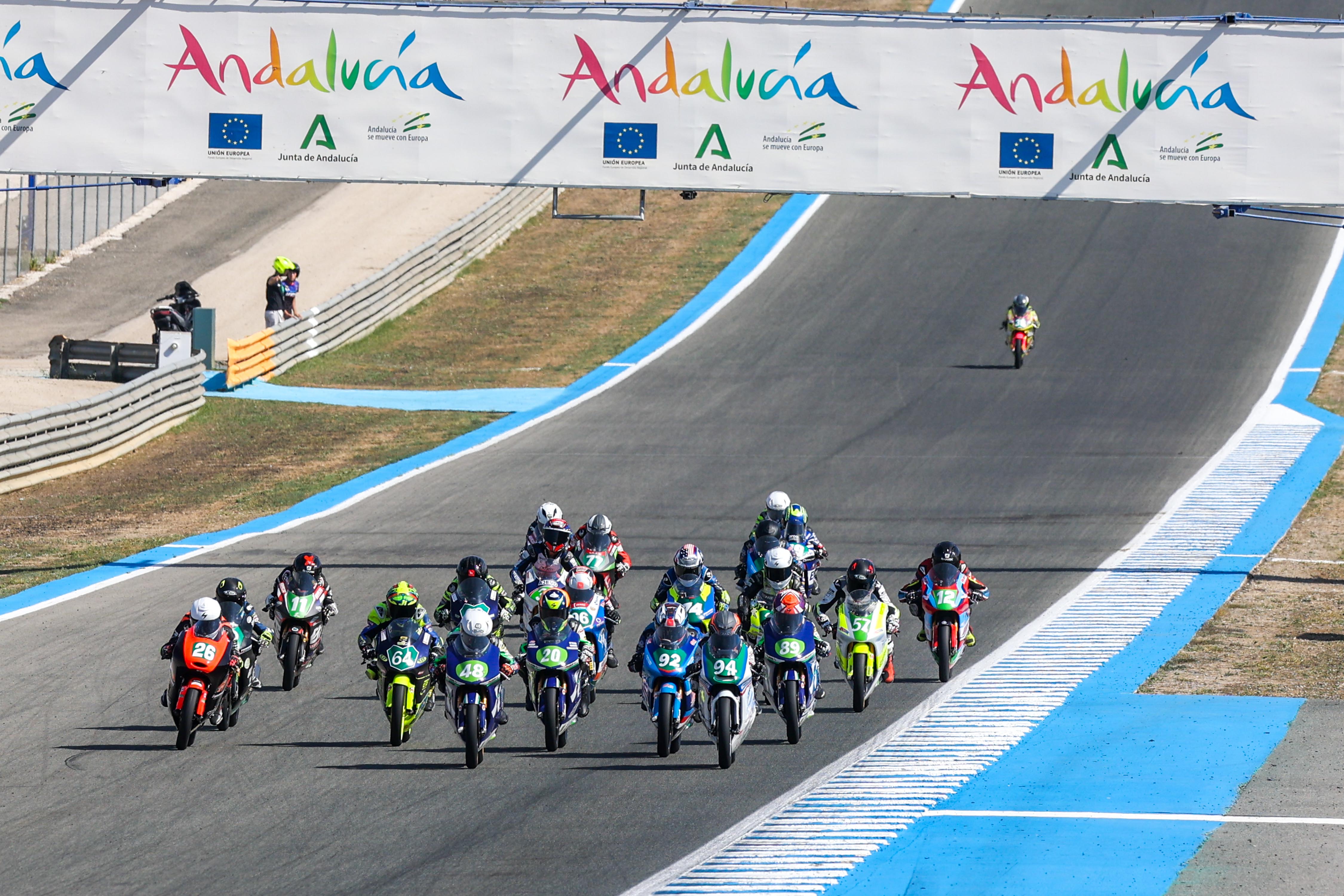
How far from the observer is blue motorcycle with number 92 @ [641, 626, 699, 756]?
13719mm

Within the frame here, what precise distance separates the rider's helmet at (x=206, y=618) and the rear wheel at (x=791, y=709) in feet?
15.6

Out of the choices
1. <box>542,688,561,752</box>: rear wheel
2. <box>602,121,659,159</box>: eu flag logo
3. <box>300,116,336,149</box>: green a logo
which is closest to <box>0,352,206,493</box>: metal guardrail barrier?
<box>300,116,336,149</box>: green a logo

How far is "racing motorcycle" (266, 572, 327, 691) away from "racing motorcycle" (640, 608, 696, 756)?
3.82 m

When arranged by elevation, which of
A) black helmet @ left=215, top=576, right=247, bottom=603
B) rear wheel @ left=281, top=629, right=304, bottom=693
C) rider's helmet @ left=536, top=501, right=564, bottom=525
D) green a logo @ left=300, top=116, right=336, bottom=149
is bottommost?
rear wheel @ left=281, top=629, right=304, bottom=693

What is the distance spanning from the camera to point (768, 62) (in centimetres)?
2023

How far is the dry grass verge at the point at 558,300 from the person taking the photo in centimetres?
3444

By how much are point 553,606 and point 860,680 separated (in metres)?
2.98

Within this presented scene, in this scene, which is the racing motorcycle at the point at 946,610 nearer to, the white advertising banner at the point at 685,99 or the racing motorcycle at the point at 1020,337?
the white advertising banner at the point at 685,99

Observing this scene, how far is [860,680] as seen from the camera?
15.3 meters

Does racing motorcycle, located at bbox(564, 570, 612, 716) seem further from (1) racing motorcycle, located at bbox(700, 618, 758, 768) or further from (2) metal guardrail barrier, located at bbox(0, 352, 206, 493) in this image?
(2) metal guardrail barrier, located at bbox(0, 352, 206, 493)

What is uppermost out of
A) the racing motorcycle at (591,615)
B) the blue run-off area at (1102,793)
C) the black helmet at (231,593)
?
the black helmet at (231,593)

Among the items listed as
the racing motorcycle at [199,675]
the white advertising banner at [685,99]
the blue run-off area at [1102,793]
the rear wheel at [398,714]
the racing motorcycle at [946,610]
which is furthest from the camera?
the white advertising banner at [685,99]

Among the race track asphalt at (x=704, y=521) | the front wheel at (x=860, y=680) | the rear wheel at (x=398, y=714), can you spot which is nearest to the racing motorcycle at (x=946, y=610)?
the race track asphalt at (x=704, y=521)

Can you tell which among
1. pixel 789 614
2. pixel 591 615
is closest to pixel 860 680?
pixel 789 614
